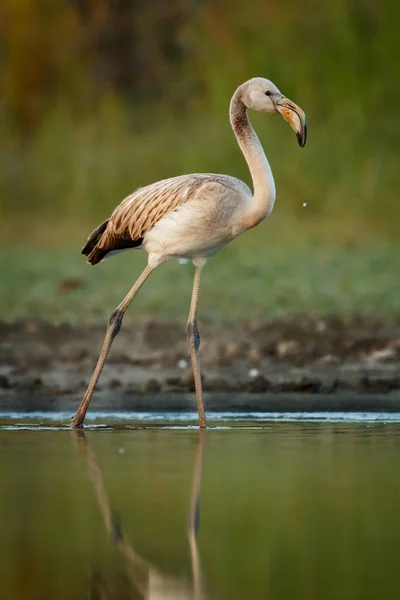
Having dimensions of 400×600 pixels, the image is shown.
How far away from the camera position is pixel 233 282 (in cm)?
1306

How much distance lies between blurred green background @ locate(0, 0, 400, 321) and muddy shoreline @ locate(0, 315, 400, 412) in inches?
49.9

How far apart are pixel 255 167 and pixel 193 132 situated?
29.6 feet

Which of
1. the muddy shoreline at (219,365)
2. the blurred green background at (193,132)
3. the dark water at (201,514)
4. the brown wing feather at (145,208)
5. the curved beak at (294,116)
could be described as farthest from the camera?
the blurred green background at (193,132)

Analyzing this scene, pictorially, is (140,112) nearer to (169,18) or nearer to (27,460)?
(169,18)

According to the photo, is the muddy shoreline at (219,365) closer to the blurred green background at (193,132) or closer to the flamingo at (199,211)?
the flamingo at (199,211)

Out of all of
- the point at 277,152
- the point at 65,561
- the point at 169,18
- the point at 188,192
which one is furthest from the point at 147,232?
the point at 169,18

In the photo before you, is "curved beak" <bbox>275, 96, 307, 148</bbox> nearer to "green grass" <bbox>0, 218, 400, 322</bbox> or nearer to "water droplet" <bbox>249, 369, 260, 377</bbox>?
"water droplet" <bbox>249, 369, 260, 377</bbox>

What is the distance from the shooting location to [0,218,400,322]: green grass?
12.2 meters

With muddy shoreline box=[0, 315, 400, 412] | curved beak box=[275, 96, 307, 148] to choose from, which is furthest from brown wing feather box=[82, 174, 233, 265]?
muddy shoreline box=[0, 315, 400, 412]

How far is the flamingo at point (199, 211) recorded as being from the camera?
28.3ft

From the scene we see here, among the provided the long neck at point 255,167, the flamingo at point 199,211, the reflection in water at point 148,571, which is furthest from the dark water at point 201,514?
the long neck at point 255,167

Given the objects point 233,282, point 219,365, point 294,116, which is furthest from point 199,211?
point 233,282

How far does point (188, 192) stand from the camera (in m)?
8.78

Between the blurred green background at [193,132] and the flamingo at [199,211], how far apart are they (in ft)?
→ 11.9
